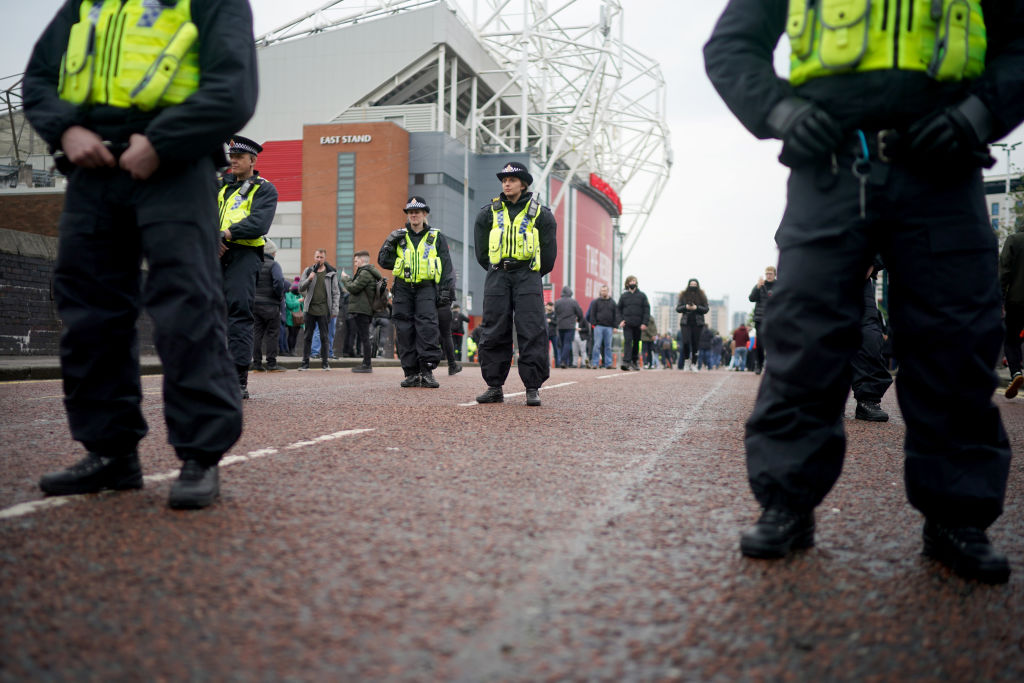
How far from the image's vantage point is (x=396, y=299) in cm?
898

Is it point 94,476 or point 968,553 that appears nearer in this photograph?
point 968,553

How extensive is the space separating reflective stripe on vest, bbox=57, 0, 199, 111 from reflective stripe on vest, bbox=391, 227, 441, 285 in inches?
237

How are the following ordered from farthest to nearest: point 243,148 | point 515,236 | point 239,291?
point 515,236 → point 243,148 → point 239,291

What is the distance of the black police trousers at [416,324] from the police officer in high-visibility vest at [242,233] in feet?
7.60

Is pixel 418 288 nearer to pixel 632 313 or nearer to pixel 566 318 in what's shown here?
pixel 632 313

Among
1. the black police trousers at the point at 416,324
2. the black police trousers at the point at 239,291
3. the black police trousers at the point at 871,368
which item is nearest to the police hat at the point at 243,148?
the black police trousers at the point at 239,291

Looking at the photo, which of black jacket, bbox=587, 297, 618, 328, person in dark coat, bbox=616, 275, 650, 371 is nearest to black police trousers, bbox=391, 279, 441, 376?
person in dark coat, bbox=616, 275, 650, 371

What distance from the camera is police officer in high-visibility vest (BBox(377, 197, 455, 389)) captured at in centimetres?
876

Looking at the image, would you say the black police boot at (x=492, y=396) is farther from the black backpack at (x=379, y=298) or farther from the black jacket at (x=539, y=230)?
the black backpack at (x=379, y=298)

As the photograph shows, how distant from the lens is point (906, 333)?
90.7 inches

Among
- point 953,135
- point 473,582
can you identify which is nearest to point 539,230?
point 953,135

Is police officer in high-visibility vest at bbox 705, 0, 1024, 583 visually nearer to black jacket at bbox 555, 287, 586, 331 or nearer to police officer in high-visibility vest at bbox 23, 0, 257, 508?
police officer in high-visibility vest at bbox 23, 0, 257, 508

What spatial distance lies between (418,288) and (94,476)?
6318 mm

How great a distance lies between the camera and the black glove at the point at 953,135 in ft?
6.93
